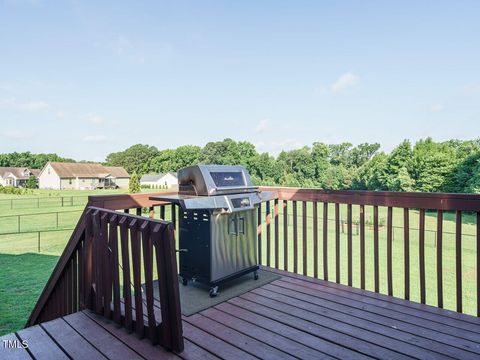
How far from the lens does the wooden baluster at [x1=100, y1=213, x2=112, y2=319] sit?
1941mm

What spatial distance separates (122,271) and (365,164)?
30.9 m

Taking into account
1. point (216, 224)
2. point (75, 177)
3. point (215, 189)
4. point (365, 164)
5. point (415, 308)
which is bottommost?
point (415, 308)

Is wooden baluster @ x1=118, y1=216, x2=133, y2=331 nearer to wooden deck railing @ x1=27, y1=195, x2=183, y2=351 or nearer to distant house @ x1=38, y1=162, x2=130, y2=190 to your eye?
wooden deck railing @ x1=27, y1=195, x2=183, y2=351

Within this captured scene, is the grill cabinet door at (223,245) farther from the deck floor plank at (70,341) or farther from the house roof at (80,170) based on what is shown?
the house roof at (80,170)

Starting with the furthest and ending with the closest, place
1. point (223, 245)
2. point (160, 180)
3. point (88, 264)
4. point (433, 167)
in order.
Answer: point (160, 180)
point (433, 167)
point (223, 245)
point (88, 264)

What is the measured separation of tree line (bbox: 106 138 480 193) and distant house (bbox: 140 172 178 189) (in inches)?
209

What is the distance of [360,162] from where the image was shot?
121 ft

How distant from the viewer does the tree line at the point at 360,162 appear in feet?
67.9

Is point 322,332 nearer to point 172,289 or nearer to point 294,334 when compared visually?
point 294,334

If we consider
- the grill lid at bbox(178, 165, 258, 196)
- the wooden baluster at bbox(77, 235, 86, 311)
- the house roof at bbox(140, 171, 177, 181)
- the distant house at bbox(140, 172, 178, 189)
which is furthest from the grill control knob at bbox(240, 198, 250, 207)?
the house roof at bbox(140, 171, 177, 181)

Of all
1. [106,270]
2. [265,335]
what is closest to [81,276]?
[106,270]

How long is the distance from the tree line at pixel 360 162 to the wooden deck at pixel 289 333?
1121 centimetres

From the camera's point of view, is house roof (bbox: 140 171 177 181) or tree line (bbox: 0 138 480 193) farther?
house roof (bbox: 140 171 177 181)

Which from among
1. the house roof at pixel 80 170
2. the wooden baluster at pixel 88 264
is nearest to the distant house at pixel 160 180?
the house roof at pixel 80 170
